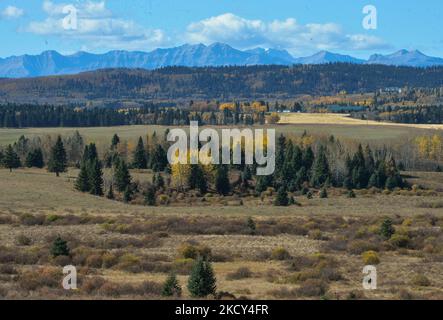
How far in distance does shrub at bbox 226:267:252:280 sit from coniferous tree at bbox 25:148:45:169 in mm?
77095

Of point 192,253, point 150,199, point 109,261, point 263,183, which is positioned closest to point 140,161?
point 263,183

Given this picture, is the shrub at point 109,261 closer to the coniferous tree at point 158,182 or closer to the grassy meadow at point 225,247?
the grassy meadow at point 225,247

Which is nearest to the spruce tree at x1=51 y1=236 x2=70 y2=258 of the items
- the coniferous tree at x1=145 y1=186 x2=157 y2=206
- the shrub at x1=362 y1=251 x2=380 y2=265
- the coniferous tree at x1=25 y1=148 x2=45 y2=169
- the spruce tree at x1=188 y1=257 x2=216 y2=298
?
the spruce tree at x1=188 y1=257 x2=216 y2=298

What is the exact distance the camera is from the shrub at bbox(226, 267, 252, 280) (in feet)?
Answer: 98.5

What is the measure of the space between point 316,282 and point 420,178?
81590mm

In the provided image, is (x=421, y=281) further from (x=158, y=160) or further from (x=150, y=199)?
(x=158, y=160)

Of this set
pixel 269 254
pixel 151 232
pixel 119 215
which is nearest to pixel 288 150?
pixel 119 215

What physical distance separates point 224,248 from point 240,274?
31.3 feet

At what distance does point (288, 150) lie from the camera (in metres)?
104

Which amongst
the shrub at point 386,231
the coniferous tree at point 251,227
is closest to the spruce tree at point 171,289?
the shrub at point 386,231

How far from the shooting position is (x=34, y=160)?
102625 mm

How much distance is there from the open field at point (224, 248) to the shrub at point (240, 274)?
5cm

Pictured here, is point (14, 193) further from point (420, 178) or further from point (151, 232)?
point (420, 178)

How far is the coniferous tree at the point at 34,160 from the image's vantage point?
336ft
